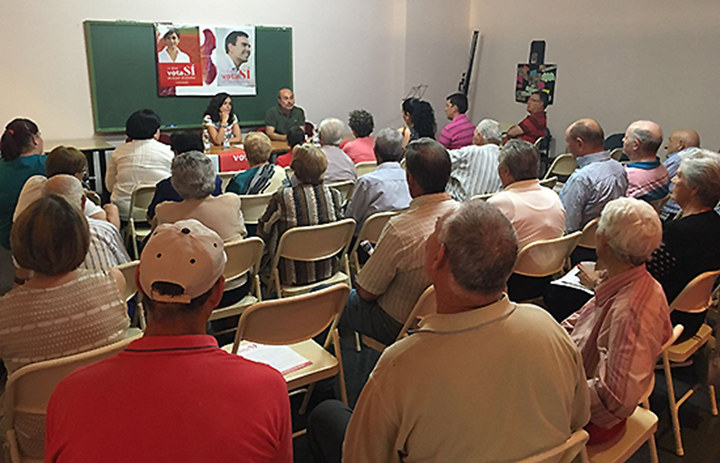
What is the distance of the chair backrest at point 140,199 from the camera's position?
4.39 m

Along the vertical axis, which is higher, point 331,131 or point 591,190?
point 331,131

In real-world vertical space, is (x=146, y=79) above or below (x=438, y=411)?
above

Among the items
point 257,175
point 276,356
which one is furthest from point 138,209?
point 276,356

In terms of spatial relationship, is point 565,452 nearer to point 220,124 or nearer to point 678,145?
point 678,145

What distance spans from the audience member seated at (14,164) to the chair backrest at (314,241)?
7.50ft

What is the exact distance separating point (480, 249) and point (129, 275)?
1.78 meters

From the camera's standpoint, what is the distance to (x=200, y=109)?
25.4 ft

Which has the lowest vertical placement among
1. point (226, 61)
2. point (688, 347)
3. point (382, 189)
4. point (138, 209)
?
point (688, 347)

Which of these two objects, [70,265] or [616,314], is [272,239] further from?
[616,314]

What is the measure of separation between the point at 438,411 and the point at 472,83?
9272 mm

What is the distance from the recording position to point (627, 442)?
6.42 ft

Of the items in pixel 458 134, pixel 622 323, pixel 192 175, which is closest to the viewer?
pixel 622 323

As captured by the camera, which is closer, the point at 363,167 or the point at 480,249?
the point at 480,249

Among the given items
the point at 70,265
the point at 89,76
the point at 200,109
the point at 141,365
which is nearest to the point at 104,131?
the point at 89,76
